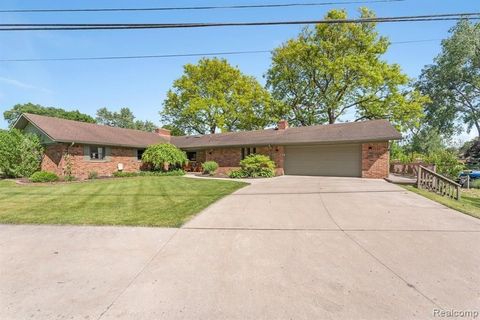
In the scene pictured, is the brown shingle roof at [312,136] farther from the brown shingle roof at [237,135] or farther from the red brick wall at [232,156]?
the red brick wall at [232,156]

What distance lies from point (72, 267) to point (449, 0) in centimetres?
1087

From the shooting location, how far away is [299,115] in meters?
32.3

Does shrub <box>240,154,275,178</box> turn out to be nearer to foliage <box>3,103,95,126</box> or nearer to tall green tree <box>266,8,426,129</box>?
tall green tree <box>266,8,426,129</box>

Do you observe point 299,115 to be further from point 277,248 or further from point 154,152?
point 277,248

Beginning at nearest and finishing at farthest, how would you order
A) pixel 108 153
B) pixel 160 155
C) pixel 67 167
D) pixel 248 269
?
pixel 248 269 < pixel 67 167 < pixel 108 153 < pixel 160 155

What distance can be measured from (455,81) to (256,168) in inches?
1102

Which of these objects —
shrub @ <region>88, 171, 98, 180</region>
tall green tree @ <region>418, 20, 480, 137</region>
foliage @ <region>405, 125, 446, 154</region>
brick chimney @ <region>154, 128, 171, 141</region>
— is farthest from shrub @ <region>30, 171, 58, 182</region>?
foliage @ <region>405, 125, 446, 154</region>

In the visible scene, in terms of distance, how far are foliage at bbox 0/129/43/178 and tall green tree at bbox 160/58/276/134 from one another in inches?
801

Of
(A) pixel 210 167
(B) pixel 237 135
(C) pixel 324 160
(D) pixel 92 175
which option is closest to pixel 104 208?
(D) pixel 92 175

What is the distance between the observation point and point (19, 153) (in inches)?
698

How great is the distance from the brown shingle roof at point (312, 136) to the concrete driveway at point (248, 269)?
35.4 ft

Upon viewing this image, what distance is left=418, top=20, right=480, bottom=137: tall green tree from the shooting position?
88.7 feet

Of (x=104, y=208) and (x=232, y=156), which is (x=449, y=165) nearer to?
(x=232, y=156)

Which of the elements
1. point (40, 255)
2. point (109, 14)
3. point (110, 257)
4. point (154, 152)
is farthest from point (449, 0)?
point (154, 152)
